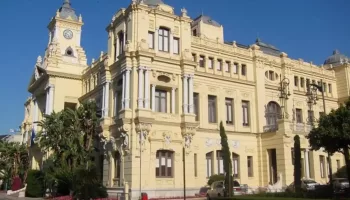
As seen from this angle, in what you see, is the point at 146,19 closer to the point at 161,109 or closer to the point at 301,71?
the point at 161,109

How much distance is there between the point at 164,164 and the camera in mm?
35312

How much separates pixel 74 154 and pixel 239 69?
20205 mm

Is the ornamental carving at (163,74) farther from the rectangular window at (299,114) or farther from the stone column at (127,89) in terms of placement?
the rectangular window at (299,114)

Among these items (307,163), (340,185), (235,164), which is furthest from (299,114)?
(340,185)

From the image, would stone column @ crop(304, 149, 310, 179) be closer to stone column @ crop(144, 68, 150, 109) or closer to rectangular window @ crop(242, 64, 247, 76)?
rectangular window @ crop(242, 64, 247, 76)

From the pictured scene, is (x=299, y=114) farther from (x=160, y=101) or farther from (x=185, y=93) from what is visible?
(x=160, y=101)

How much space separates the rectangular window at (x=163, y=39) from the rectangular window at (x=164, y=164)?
33.6 feet

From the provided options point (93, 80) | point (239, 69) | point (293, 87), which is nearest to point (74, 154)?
point (93, 80)

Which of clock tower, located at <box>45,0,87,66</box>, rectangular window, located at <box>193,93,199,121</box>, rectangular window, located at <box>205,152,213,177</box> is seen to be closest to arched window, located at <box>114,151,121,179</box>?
rectangular window, located at <box>205,152,213,177</box>

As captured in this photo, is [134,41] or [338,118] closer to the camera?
[338,118]

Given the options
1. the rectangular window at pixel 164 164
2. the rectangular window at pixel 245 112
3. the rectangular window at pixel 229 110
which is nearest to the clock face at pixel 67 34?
the rectangular window at pixel 229 110

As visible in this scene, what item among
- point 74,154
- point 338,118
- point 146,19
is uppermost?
point 146,19

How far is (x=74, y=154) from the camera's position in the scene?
36344 mm

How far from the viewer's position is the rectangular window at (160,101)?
1467 inches
